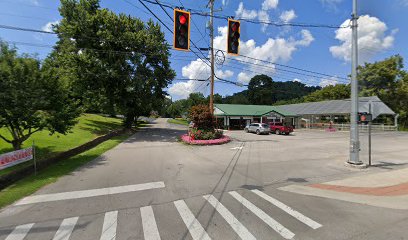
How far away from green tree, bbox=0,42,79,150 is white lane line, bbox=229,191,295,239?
30.2ft

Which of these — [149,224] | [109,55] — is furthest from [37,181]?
[109,55]

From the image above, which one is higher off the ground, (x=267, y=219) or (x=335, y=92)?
(x=335, y=92)

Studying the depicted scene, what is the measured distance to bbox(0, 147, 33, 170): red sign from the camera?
8547mm

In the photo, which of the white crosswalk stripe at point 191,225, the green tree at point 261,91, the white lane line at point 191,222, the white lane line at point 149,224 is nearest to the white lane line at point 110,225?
the white crosswalk stripe at point 191,225

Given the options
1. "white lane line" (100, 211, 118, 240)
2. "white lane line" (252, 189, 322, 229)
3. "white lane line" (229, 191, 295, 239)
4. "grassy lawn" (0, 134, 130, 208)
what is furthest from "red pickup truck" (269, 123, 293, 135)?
"white lane line" (100, 211, 118, 240)

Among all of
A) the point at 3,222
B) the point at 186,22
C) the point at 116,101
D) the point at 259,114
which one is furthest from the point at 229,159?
the point at 259,114

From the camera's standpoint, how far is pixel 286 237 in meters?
4.62

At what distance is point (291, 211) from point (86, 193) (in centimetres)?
591

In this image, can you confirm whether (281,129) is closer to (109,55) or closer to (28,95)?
(109,55)

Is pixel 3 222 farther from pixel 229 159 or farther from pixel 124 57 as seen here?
pixel 124 57

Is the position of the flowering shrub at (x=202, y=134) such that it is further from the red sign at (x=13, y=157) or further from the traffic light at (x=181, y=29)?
the traffic light at (x=181, y=29)

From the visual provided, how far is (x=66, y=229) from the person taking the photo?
16.4 ft

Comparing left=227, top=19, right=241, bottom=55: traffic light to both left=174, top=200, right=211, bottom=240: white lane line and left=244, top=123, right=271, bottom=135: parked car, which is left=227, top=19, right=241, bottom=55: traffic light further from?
left=244, top=123, right=271, bottom=135: parked car

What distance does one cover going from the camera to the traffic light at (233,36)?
9477 millimetres
